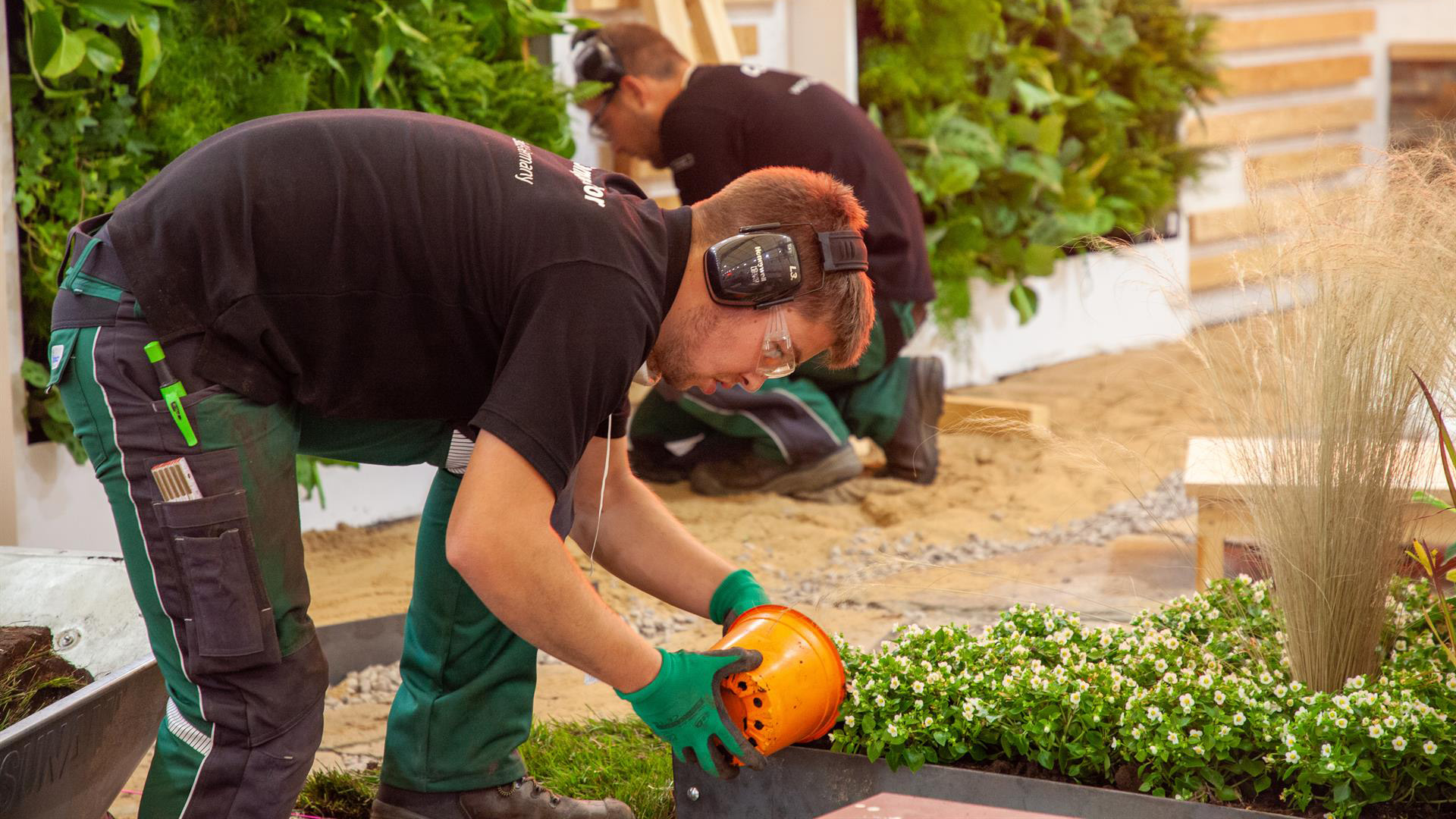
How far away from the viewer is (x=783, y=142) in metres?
4.14

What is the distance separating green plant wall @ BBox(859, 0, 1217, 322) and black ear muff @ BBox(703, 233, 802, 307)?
12.8 ft

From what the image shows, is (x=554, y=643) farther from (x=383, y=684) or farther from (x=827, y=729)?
(x=383, y=684)

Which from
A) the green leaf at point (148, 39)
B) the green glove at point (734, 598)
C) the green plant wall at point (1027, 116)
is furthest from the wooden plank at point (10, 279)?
the green plant wall at point (1027, 116)

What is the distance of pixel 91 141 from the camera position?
10.2 feet

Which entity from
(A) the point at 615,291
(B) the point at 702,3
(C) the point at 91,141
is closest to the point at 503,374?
(A) the point at 615,291

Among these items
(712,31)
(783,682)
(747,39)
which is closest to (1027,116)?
(747,39)

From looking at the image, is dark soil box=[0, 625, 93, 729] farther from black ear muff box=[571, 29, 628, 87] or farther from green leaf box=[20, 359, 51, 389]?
black ear muff box=[571, 29, 628, 87]

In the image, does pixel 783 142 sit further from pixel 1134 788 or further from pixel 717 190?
pixel 1134 788

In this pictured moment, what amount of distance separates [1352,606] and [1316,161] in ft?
2.13

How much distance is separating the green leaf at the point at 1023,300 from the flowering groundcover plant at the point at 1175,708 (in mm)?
3829

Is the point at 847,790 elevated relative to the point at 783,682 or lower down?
lower down

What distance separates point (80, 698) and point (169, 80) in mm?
1980

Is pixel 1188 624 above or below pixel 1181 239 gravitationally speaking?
above

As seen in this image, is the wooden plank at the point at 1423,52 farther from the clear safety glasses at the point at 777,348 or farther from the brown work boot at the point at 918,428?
the clear safety glasses at the point at 777,348
